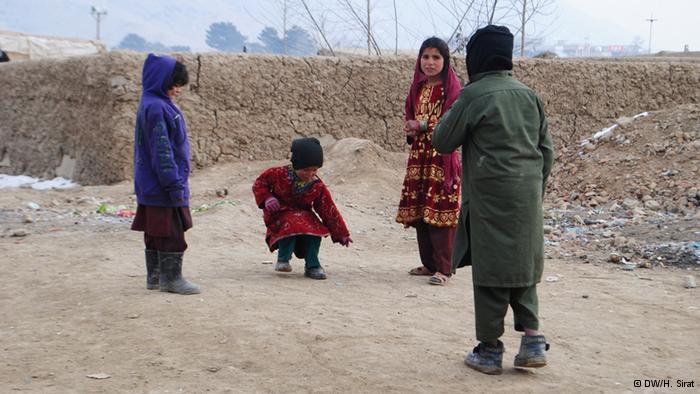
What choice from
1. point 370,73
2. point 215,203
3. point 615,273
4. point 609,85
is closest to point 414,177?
point 615,273

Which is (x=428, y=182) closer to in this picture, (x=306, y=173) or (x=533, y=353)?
(x=306, y=173)

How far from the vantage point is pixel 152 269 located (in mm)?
4812

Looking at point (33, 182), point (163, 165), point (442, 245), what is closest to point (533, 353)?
point (442, 245)

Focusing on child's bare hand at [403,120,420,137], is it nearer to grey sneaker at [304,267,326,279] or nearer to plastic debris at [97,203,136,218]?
grey sneaker at [304,267,326,279]

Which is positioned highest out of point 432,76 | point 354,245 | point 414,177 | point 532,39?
point 532,39

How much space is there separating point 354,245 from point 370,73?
138 inches

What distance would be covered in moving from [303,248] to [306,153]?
0.71 meters

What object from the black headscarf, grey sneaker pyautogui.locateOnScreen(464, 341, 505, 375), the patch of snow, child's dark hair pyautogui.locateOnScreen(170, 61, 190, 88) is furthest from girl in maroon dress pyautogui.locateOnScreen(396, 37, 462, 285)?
the patch of snow

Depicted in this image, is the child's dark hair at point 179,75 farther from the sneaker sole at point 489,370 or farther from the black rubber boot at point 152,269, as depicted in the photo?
the sneaker sole at point 489,370

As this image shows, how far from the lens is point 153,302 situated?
4430 millimetres

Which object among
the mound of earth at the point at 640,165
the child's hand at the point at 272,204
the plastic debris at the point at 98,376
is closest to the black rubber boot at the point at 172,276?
the child's hand at the point at 272,204

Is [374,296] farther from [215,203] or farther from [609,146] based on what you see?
[609,146]

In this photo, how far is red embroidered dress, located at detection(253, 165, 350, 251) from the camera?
5.27m

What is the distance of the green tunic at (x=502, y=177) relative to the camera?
333 cm
